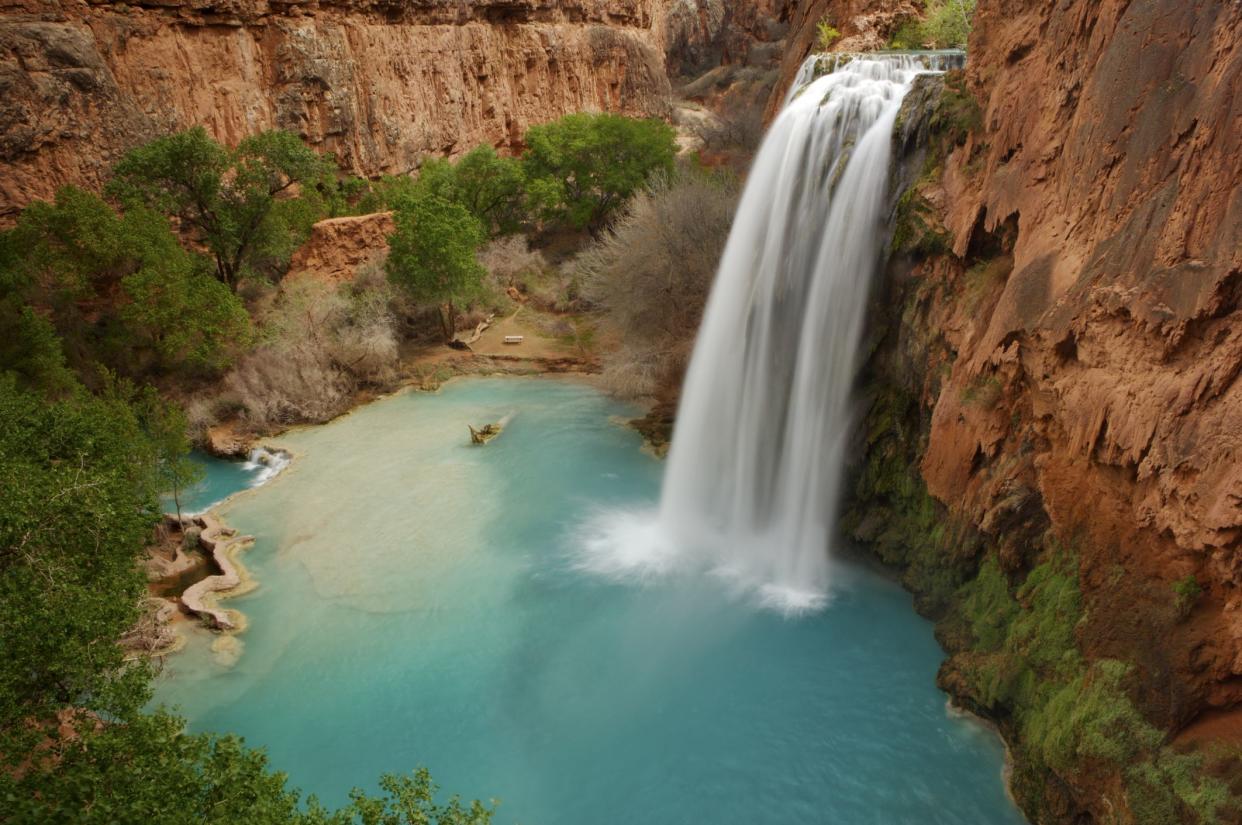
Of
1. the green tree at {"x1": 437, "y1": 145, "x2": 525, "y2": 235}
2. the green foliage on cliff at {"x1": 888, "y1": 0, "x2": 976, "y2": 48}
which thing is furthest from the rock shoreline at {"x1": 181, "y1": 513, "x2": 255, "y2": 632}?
the green foliage on cliff at {"x1": 888, "y1": 0, "x2": 976, "y2": 48}

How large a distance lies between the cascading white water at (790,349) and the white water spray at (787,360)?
25 millimetres

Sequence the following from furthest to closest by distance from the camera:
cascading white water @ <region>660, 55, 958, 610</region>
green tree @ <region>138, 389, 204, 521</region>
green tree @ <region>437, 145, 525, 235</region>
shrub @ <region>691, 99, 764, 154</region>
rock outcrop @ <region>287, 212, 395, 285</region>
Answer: shrub @ <region>691, 99, 764, 154</region> < green tree @ <region>437, 145, 525, 235</region> < rock outcrop @ <region>287, 212, 395, 285</region> < green tree @ <region>138, 389, 204, 521</region> < cascading white water @ <region>660, 55, 958, 610</region>

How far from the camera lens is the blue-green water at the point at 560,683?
30.6 ft


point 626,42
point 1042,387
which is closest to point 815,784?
point 1042,387

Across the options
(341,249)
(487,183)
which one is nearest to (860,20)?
(487,183)

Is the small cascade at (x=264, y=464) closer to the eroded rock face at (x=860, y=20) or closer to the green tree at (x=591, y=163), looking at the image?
the green tree at (x=591, y=163)

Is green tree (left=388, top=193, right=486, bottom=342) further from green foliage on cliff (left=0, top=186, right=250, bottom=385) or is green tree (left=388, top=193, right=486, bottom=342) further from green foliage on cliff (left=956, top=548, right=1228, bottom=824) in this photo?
green foliage on cliff (left=956, top=548, right=1228, bottom=824)

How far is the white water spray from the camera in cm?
1298

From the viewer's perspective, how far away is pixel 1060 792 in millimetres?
8227

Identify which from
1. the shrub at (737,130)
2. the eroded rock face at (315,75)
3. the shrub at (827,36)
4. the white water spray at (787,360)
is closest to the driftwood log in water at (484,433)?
the white water spray at (787,360)

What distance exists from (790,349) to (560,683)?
7.22 meters

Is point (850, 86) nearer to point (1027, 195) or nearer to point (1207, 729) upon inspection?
point (1027, 195)

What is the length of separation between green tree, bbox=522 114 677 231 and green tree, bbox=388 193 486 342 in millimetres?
6455

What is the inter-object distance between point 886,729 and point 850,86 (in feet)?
39.2
